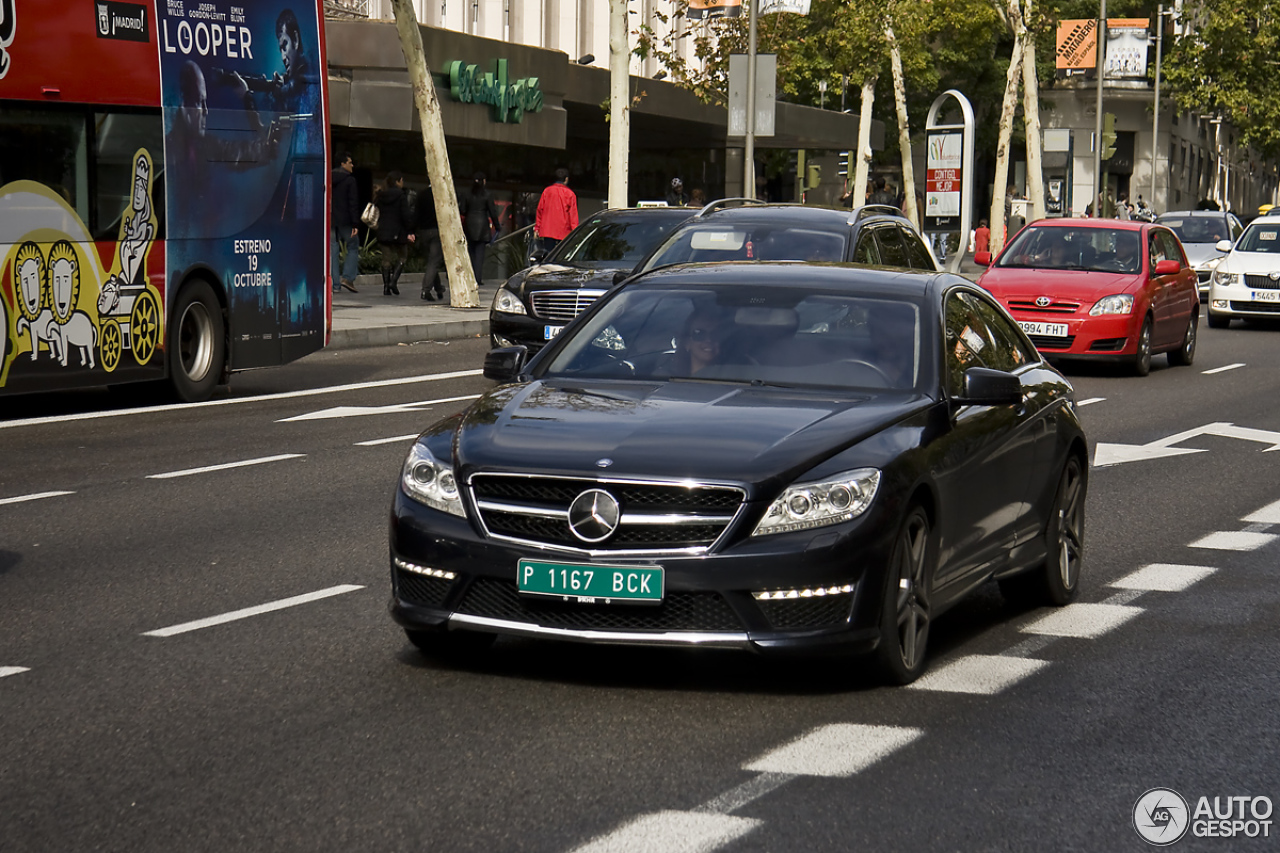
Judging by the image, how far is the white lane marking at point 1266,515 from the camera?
11000 mm

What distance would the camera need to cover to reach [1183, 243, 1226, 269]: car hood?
39.2 meters

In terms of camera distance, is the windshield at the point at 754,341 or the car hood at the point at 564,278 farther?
the car hood at the point at 564,278

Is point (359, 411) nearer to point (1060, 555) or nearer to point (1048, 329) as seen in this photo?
point (1048, 329)

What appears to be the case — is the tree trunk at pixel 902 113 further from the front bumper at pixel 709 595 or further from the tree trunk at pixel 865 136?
the front bumper at pixel 709 595

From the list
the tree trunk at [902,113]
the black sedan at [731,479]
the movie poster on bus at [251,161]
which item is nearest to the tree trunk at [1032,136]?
the tree trunk at [902,113]

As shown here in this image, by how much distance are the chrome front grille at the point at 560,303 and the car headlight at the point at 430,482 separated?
40.4 feet

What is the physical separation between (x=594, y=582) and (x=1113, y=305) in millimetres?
16178

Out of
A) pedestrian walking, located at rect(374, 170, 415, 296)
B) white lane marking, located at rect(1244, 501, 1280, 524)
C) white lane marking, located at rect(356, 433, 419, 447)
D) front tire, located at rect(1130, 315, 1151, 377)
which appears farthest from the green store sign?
white lane marking, located at rect(1244, 501, 1280, 524)

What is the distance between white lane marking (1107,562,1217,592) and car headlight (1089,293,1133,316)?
12.2 metres

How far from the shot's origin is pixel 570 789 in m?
5.23

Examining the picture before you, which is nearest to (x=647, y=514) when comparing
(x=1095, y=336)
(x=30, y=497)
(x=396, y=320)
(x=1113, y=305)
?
(x=30, y=497)

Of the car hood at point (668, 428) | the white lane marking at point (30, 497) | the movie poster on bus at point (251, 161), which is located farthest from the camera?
the movie poster on bus at point (251, 161)

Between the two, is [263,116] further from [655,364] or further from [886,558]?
[886,558]

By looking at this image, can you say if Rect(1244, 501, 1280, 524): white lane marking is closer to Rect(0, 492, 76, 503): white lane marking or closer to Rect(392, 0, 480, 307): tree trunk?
Rect(0, 492, 76, 503): white lane marking
